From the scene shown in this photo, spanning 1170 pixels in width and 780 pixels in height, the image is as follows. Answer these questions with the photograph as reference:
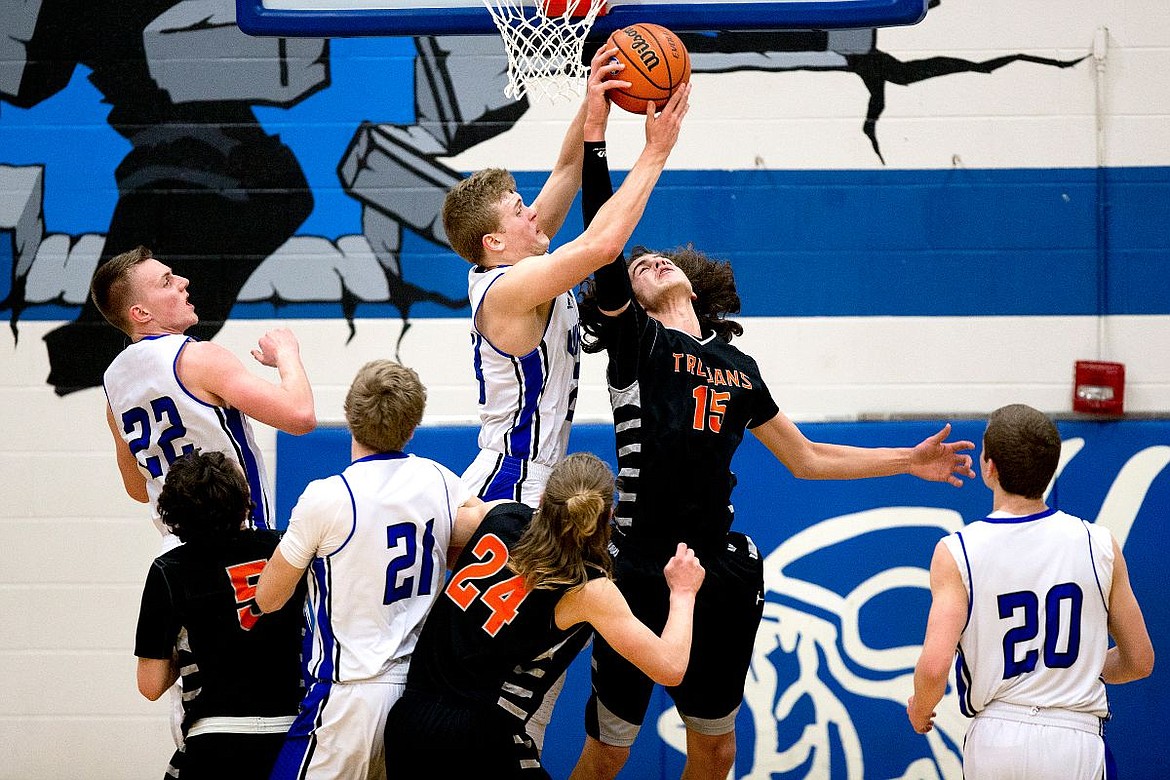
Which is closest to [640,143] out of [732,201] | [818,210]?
[732,201]

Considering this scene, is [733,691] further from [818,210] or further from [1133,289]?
[1133,289]

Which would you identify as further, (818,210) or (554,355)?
(818,210)

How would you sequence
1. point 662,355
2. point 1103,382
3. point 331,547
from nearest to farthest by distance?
point 331,547
point 662,355
point 1103,382

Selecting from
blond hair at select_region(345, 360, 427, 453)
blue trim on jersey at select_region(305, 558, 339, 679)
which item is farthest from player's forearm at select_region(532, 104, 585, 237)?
blue trim on jersey at select_region(305, 558, 339, 679)

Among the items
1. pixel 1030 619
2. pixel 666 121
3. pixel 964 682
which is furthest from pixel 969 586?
pixel 666 121

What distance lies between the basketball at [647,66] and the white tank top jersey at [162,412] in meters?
1.78

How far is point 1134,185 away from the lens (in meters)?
6.20

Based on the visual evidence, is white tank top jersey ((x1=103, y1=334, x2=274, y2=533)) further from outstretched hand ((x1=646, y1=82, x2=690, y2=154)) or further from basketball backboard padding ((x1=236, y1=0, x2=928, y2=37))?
outstretched hand ((x1=646, y1=82, x2=690, y2=154))

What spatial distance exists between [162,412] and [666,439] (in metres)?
1.77

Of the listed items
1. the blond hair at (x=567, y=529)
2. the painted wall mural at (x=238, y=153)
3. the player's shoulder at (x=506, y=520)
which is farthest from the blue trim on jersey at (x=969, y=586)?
the painted wall mural at (x=238, y=153)

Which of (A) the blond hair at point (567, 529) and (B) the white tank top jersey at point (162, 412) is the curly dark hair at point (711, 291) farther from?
(B) the white tank top jersey at point (162, 412)

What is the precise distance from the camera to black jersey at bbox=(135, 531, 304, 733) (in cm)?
365

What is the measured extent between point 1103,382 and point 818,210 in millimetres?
1669

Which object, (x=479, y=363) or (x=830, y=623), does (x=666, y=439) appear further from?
(x=830, y=623)
